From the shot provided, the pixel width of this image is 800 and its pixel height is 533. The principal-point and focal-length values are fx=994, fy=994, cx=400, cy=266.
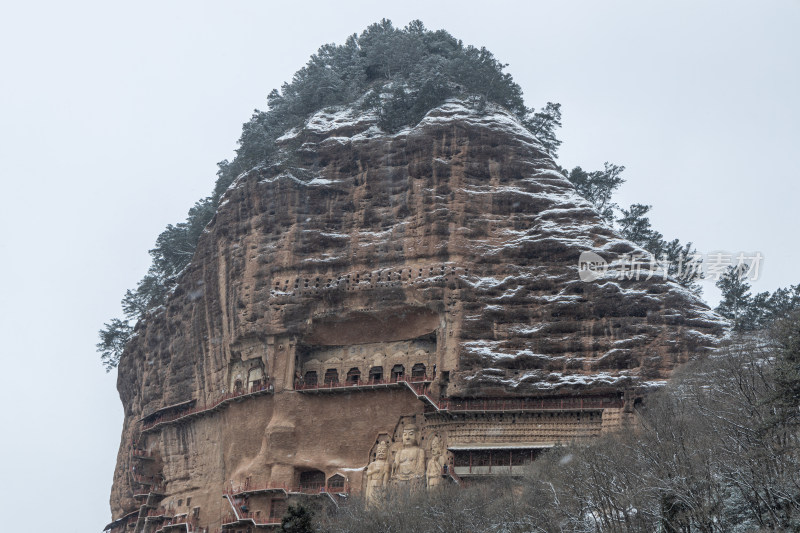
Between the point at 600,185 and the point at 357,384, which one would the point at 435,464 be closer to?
the point at 357,384

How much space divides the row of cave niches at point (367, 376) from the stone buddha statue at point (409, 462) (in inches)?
121

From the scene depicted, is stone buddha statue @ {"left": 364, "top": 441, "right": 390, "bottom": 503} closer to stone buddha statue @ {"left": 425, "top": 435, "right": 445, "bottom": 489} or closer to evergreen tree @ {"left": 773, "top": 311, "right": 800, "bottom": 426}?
stone buddha statue @ {"left": 425, "top": 435, "right": 445, "bottom": 489}

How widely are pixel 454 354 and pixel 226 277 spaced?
14.5 m

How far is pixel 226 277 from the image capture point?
5300cm

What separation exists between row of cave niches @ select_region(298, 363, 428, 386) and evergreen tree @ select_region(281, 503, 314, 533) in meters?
12.5

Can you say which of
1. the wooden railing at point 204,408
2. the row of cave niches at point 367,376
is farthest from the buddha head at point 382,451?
the wooden railing at point 204,408

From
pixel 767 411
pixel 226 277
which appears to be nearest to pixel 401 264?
pixel 226 277

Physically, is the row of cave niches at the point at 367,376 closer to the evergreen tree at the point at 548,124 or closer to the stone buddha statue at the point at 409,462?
the stone buddha statue at the point at 409,462

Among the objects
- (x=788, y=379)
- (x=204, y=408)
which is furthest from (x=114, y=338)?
(x=788, y=379)

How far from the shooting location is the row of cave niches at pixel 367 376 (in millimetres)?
48272

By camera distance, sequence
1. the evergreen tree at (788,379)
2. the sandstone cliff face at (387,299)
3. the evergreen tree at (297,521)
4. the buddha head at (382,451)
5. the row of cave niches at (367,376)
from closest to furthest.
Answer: the evergreen tree at (788,379) → the evergreen tree at (297,521) → the sandstone cliff face at (387,299) → the buddha head at (382,451) → the row of cave niches at (367,376)

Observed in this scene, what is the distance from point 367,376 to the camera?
49094 millimetres

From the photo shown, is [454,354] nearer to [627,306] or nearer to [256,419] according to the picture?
[627,306]

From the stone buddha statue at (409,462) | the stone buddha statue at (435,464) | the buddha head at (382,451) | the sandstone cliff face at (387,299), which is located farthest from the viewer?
the buddha head at (382,451)
